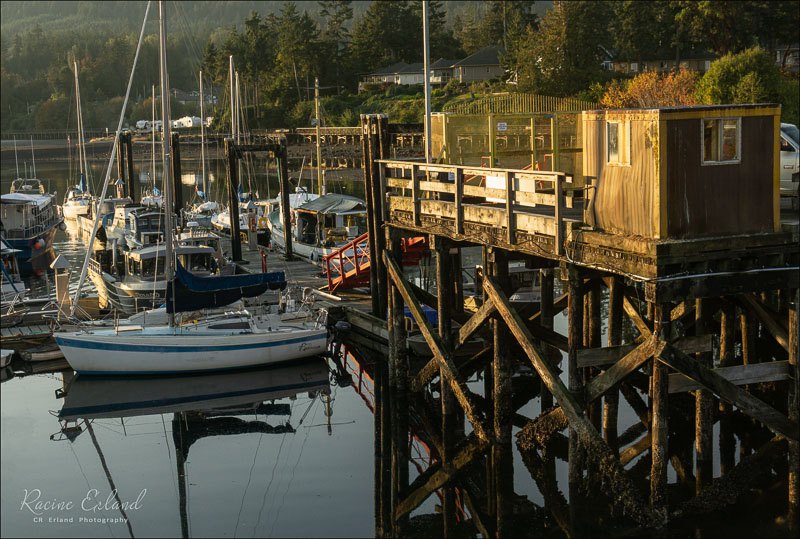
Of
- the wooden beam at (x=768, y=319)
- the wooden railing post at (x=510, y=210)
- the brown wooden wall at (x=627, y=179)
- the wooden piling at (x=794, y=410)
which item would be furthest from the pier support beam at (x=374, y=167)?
the wooden piling at (x=794, y=410)

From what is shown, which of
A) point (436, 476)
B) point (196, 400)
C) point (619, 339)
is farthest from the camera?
point (196, 400)

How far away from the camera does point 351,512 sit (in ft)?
58.1

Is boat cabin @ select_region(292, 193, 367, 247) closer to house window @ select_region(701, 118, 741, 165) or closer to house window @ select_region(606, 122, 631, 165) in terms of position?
house window @ select_region(606, 122, 631, 165)

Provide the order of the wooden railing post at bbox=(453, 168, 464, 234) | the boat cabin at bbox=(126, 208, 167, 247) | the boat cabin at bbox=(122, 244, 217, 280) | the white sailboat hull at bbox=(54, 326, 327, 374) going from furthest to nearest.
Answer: the boat cabin at bbox=(126, 208, 167, 247)
the boat cabin at bbox=(122, 244, 217, 280)
the white sailboat hull at bbox=(54, 326, 327, 374)
the wooden railing post at bbox=(453, 168, 464, 234)

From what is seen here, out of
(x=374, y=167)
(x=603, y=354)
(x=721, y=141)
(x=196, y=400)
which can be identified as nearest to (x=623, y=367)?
(x=603, y=354)

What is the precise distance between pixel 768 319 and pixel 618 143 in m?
4.36

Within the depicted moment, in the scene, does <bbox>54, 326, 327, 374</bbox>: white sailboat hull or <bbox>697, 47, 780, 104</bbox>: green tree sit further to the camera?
<bbox>697, 47, 780, 104</bbox>: green tree

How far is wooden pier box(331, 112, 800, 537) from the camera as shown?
1528 centimetres

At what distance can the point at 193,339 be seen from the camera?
83.5 ft

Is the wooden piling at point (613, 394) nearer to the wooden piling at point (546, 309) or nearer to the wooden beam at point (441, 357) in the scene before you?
the wooden piling at point (546, 309)

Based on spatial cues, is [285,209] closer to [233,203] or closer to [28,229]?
[233,203]

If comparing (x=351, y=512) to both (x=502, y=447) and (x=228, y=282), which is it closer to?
(x=502, y=447)

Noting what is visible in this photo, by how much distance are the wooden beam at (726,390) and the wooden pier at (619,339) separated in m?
0.02

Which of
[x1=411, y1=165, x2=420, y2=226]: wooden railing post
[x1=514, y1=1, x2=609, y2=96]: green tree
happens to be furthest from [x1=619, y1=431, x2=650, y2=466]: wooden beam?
[x1=514, y1=1, x2=609, y2=96]: green tree
